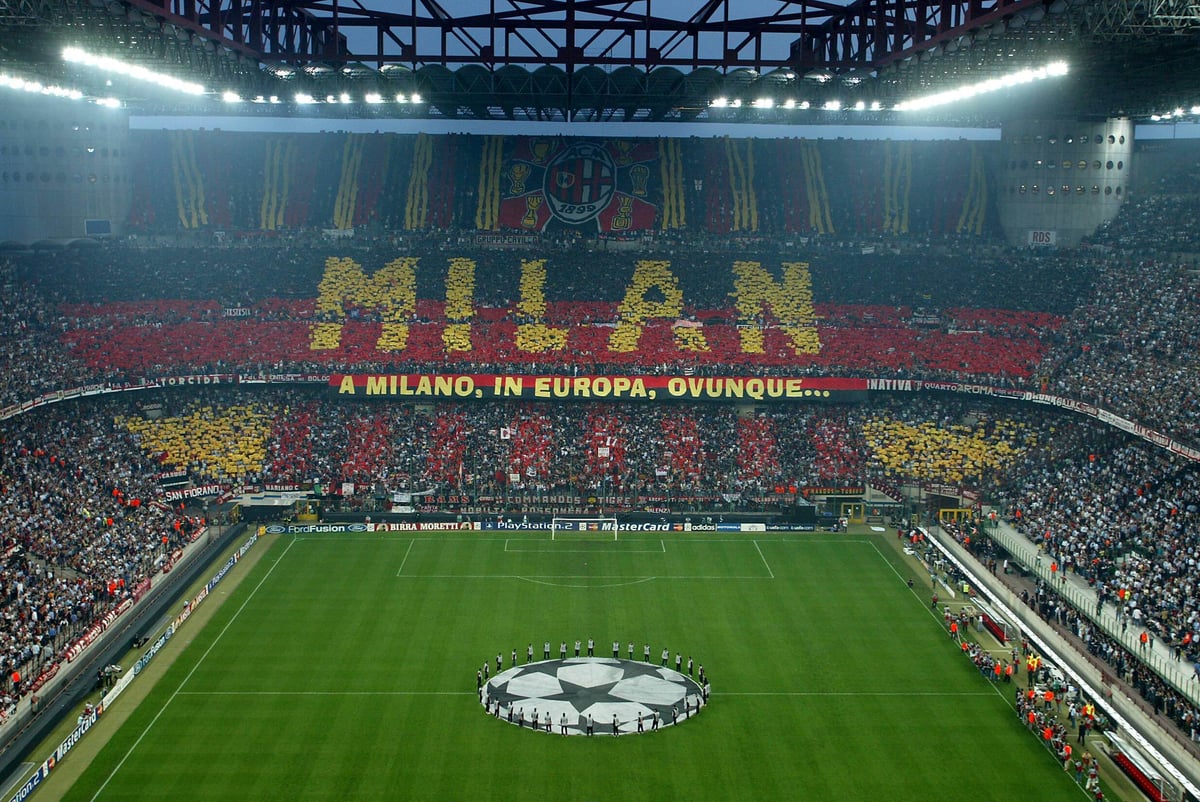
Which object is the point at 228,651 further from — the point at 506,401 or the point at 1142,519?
the point at 1142,519

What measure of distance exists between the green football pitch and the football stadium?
0.18 meters

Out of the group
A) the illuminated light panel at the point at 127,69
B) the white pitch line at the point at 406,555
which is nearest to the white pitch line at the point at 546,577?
the white pitch line at the point at 406,555

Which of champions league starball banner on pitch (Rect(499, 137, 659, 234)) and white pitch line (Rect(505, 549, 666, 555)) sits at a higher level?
champions league starball banner on pitch (Rect(499, 137, 659, 234))

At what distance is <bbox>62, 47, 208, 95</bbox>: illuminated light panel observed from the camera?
44250 mm

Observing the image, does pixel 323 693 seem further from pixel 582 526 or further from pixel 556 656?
pixel 582 526

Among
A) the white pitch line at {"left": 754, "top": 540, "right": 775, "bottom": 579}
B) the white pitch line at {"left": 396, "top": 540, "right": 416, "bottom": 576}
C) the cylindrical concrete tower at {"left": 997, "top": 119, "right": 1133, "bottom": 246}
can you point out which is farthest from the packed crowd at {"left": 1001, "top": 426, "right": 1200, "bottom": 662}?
the white pitch line at {"left": 396, "top": 540, "right": 416, "bottom": 576}

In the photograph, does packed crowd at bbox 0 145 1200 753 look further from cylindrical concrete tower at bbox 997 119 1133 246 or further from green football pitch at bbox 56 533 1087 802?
green football pitch at bbox 56 533 1087 802

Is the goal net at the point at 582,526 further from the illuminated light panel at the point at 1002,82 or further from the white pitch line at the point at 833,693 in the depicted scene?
the illuminated light panel at the point at 1002,82

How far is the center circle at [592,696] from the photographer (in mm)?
35062

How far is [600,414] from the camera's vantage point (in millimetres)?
64688

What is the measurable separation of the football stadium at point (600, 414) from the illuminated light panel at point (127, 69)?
33.9 inches

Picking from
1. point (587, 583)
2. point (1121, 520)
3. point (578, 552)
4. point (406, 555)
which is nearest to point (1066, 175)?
point (1121, 520)

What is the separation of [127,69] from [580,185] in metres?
35.2

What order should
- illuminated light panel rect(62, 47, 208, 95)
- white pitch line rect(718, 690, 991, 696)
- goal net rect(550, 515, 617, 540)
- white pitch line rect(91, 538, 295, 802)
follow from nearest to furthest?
white pitch line rect(91, 538, 295, 802), white pitch line rect(718, 690, 991, 696), illuminated light panel rect(62, 47, 208, 95), goal net rect(550, 515, 617, 540)
